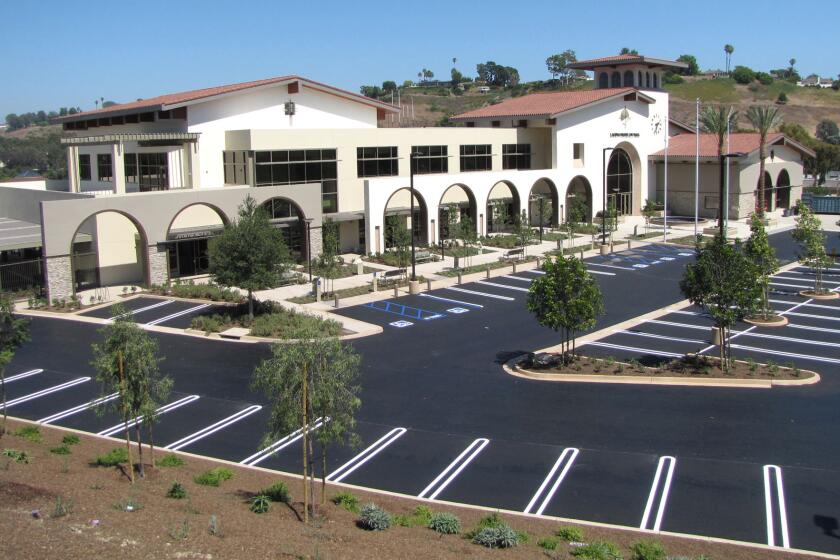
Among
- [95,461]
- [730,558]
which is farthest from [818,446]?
[95,461]

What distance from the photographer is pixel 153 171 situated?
149 ft

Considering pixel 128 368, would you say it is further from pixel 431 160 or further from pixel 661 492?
pixel 431 160

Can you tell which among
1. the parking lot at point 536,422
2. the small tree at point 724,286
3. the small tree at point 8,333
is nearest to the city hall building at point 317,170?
the parking lot at point 536,422

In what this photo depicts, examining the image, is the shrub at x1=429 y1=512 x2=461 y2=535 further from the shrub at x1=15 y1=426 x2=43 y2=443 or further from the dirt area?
the shrub at x1=15 y1=426 x2=43 y2=443

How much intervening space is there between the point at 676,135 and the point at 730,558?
197 ft

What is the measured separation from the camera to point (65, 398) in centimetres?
2338

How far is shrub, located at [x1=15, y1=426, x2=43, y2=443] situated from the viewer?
745 inches

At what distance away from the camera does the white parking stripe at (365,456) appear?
1788 cm

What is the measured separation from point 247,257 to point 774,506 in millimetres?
21316

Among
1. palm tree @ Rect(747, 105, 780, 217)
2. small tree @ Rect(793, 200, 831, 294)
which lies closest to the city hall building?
palm tree @ Rect(747, 105, 780, 217)

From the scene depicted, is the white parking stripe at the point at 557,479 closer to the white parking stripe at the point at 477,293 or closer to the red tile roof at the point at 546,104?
the white parking stripe at the point at 477,293

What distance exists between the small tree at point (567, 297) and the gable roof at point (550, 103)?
32.8 meters

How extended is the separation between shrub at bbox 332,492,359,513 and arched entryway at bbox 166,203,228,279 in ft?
85.8

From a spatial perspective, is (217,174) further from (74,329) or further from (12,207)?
(74,329)
